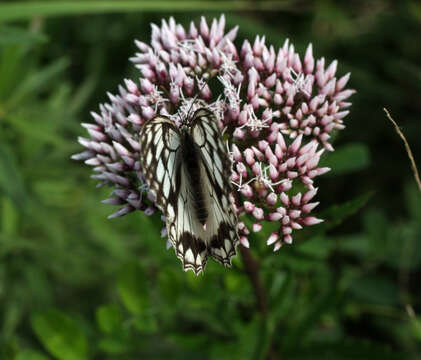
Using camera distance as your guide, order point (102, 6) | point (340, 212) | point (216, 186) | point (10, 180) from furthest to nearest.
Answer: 1. point (102, 6)
2. point (10, 180)
3. point (340, 212)
4. point (216, 186)

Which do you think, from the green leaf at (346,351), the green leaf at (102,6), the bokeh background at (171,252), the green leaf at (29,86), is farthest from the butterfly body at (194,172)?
the green leaf at (102,6)

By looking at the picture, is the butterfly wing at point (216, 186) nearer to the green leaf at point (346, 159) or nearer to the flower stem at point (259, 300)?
the flower stem at point (259, 300)

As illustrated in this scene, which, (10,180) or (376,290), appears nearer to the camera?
(10,180)

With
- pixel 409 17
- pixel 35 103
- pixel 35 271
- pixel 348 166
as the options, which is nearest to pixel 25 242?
pixel 35 271

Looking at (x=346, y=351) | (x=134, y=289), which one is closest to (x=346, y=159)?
(x=346, y=351)

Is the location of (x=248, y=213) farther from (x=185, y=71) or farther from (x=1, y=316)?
(x=1, y=316)

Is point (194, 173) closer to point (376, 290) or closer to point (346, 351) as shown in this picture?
point (346, 351)

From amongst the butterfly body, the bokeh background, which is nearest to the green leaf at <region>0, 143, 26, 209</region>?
the bokeh background
